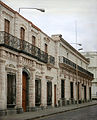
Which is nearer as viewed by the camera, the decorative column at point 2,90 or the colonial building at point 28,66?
the decorative column at point 2,90

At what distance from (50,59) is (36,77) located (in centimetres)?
504

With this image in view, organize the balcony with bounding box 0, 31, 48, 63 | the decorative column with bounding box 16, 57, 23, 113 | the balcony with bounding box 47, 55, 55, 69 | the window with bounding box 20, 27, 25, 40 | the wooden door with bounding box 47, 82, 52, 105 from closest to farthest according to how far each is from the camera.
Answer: the balcony with bounding box 0, 31, 48, 63 < the decorative column with bounding box 16, 57, 23, 113 < the window with bounding box 20, 27, 25, 40 < the balcony with bounding box 47, 55, 55, 69 < the wooden door with bounding box 47, 82, 52, 105

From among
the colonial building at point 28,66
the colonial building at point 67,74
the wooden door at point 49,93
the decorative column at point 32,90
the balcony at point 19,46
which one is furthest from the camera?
the colonial building at point 67,74

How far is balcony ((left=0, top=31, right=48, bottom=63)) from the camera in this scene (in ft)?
72.1

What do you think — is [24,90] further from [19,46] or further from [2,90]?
[2,90]

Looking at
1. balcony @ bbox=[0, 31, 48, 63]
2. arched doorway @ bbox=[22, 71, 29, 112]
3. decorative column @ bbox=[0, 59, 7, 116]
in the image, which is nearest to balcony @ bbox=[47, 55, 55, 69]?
balcony @ bbox=[0, 31, 48, 63]

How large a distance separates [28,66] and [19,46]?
2.45m

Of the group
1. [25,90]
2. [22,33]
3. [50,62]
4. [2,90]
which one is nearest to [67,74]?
[50,62]

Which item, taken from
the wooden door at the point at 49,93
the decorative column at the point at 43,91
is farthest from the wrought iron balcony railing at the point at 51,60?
the decorative column at the point at 43,91

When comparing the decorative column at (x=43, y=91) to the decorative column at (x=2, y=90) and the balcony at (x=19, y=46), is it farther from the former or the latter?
the decorative column at (x=2, y=90)

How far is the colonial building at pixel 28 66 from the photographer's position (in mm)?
22531

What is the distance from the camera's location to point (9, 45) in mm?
22641

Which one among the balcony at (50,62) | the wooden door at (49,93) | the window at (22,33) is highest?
the window at (22,33)

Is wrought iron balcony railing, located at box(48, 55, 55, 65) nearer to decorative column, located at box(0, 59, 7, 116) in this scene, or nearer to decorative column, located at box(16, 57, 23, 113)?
decorative column, located at box(16, 57, 23, 113)
